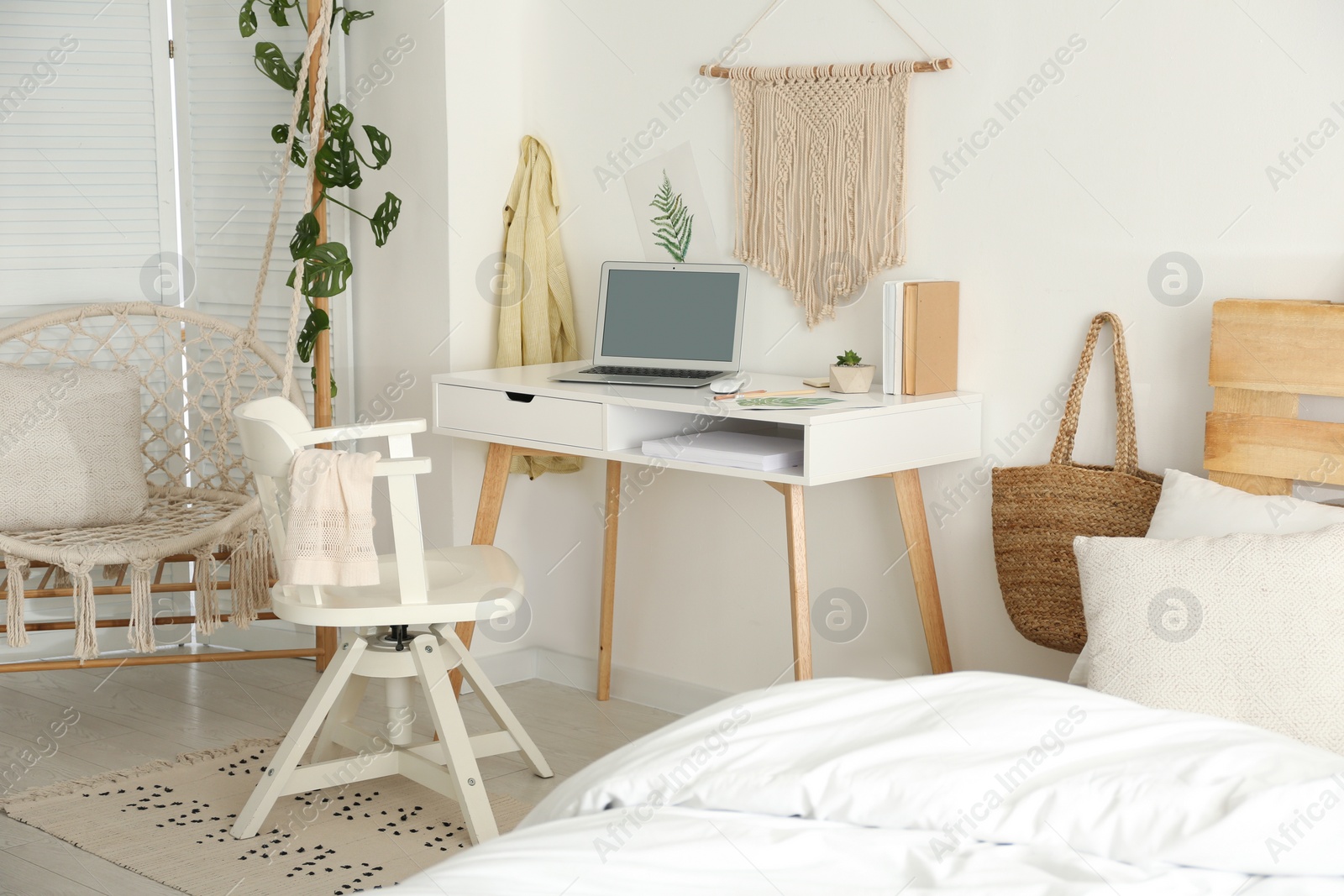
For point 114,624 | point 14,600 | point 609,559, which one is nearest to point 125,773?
point 14,600

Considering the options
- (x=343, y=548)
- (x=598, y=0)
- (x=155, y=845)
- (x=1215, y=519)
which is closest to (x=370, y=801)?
(x=155, y=845)

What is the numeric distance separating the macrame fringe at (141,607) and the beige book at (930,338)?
1671 mm

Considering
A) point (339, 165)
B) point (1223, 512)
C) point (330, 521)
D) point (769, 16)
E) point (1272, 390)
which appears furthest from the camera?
point (339, 165)

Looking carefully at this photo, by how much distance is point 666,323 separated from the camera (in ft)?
9.46

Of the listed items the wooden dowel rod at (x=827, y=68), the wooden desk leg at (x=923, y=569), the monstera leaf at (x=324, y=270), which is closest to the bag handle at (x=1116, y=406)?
the wooden desk leg at (x=923, y=569)

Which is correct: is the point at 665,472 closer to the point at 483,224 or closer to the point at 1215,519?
the point at 483,224

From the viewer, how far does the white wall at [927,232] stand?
2.23 metres

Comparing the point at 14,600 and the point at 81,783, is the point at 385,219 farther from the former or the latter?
the point at 81,783

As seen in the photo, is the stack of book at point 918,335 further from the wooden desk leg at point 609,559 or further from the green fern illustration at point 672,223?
the wooden desk leg at point 609,559

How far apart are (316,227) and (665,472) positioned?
99 cm

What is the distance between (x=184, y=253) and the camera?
3.63 metres

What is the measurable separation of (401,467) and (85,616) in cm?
106

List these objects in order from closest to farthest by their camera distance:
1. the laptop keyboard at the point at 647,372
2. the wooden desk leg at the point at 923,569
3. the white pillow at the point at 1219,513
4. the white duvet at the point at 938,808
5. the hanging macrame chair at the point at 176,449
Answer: the white duvet at the point at 938,808 < the white pillow at the point at 1219,513 < the wooden desk leg at the point at 923,569 < the laptop keyboard at the point at 647,372 < the hanging macrame chair at the point at 176,449

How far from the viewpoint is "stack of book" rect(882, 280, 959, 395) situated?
8.16ft
